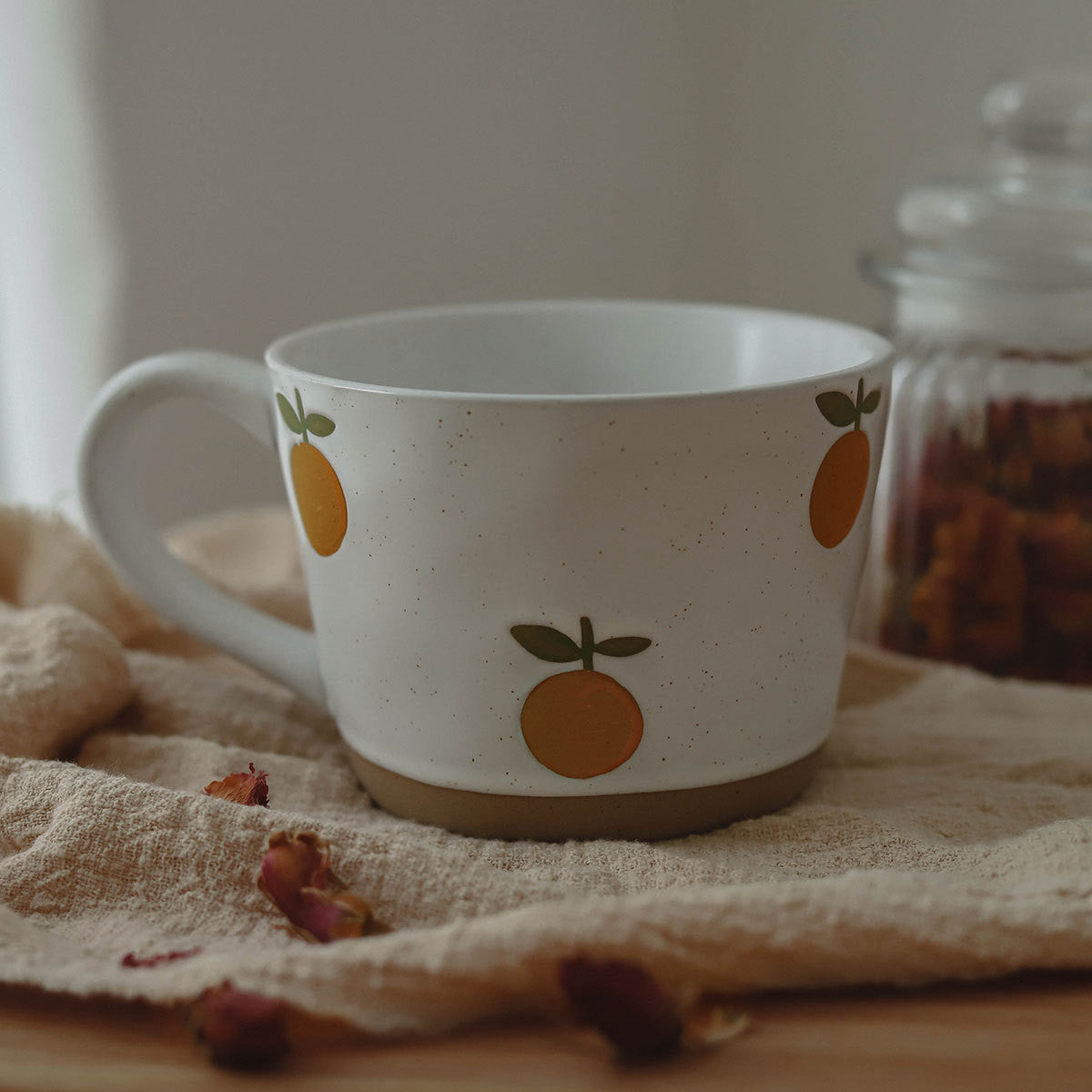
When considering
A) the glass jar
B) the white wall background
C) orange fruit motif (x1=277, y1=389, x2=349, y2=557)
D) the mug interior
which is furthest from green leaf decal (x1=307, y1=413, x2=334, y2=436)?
the white wall background

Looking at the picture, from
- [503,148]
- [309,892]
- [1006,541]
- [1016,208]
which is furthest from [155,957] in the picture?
[503,148]

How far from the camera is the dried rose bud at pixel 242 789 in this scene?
0.44m

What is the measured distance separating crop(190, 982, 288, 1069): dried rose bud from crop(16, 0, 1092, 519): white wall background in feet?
2.10

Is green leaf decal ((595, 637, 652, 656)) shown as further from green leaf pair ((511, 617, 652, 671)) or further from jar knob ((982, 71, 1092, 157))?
jar knob ((982, 71, 1092, 157))

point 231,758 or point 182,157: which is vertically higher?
point 182,157

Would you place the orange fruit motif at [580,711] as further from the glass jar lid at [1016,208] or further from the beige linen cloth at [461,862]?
the glass jar lid at [1016,208]

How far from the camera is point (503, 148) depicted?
0.88 meters

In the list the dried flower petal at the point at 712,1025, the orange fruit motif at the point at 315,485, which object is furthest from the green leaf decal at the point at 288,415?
the dried flower petal at the point at 712,1025

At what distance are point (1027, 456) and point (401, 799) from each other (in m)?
0.35

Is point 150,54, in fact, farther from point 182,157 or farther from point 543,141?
point 543,141

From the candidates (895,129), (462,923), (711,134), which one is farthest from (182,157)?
(462,923)

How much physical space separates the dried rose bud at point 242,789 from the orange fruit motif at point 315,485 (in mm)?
83

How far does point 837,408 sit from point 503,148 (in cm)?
54

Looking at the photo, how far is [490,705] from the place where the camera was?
415 mm
